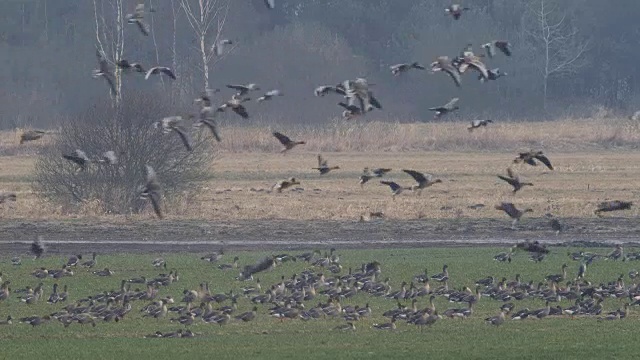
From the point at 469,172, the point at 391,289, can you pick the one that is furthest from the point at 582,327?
the point at 469,172

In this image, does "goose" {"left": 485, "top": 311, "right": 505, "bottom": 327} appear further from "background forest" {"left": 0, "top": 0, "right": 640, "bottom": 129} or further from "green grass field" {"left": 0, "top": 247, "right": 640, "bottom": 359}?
"background forest" {"left": 0, "top": 0, "right": 640, "bottom": 129}

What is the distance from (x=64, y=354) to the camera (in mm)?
15656

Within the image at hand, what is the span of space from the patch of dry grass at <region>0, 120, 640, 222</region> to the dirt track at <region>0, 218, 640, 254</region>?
1.40 meters

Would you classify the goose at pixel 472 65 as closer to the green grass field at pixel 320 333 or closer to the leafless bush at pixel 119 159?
the green grass field at pixel 320 333

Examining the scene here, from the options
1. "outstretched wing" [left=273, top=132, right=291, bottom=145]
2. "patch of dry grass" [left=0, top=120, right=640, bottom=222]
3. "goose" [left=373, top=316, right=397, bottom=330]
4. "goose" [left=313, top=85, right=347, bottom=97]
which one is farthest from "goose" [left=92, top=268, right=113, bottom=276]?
"patch of dry grass" [left=0, top=120, right=640, bottom=222]

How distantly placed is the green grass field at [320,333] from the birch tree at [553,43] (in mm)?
59615

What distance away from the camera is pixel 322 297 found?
68.3 ft

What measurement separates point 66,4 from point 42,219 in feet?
189

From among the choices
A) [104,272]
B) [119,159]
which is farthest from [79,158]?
[119,159]

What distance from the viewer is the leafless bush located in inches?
1355

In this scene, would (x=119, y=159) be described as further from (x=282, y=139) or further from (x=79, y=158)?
(x=282, y=139)

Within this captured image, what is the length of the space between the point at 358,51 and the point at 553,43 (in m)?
11.6

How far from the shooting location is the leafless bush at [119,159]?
34.4 metres

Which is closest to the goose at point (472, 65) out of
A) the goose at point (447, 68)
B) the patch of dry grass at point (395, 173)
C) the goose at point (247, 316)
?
the goose at point (447, 68)
